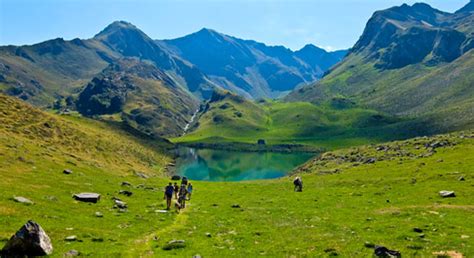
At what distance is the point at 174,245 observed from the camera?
93.7 ft

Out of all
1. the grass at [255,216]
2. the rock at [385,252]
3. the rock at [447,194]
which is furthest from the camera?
the rock at [447,194]

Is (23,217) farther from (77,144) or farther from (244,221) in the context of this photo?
(77,144)

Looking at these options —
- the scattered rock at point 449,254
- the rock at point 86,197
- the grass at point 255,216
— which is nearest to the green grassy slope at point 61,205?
the grass at point 255,216

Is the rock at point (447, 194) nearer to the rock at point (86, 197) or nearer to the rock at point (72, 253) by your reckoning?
the rock at point (86, 197)

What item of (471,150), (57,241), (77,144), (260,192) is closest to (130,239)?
(57,241)

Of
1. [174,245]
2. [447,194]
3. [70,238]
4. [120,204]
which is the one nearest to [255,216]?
[174,245]

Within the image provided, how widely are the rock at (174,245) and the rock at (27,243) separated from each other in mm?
7786

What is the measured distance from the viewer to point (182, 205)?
5072 cm

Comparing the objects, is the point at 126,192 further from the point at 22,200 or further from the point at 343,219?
the point at 343,219

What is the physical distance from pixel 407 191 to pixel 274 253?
35218mm

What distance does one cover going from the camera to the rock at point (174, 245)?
28148mm

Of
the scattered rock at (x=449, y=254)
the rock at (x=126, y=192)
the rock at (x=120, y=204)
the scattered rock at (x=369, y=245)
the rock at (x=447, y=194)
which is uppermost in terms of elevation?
the rock at (x=447, y=194)

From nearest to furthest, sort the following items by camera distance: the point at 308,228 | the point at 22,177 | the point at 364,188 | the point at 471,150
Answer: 1. the point at 308,228
2. the point at 22,177
3. the point at 364,188
4. the point at 471,150

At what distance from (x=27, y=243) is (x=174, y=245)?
9795 mm
